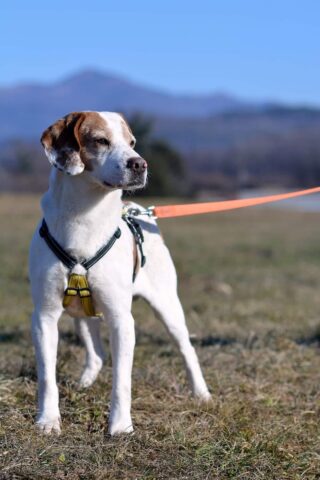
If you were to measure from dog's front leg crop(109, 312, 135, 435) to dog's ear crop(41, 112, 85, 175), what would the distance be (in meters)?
0.92

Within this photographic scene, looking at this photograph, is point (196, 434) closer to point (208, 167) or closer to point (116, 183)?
point (116, 183)

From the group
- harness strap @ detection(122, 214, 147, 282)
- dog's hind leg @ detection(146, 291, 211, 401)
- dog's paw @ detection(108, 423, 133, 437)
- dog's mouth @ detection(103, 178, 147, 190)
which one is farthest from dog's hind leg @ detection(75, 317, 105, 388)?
dog's mouth @ detection(103, 178, 147, 190)

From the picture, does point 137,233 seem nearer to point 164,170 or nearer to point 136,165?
point 136,165

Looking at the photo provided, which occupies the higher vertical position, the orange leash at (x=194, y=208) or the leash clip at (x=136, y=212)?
the leash clip at (x=136, y=212)

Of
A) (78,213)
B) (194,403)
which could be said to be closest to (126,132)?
(78,213)

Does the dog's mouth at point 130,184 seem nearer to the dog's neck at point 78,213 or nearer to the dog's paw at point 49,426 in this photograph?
the dog's neck at point 78,213

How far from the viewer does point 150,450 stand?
475cm

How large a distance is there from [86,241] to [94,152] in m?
0.51

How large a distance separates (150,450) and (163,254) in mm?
1623

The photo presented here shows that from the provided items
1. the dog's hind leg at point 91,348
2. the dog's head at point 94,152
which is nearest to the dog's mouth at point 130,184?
the dog's head at point 94,152

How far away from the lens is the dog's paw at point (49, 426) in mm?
4902

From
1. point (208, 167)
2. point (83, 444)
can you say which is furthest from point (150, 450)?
point (208, 167)

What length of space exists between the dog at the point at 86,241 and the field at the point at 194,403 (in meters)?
0.28

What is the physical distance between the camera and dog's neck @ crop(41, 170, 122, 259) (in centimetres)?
501
